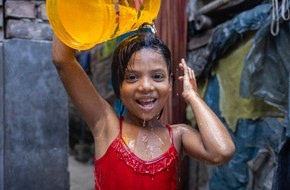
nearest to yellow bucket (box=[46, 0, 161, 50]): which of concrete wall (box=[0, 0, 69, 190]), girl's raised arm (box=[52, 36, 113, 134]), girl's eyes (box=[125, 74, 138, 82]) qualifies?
girl's raised arm (box=[52, 36, 113, 134])

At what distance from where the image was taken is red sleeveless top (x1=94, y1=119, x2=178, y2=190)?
5.60ft

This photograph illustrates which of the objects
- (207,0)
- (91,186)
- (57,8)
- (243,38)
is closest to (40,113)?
(57,8)

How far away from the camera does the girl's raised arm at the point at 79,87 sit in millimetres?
1675

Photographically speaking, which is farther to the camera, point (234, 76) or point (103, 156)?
point (234, 76)

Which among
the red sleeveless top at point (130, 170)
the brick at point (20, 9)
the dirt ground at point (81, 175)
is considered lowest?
the dirt ground at point (81, 175)

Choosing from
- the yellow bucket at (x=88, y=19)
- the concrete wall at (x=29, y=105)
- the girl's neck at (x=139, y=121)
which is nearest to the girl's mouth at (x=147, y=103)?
the girl's neck at (x=139, y=121)

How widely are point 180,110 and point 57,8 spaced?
3466 millimetres

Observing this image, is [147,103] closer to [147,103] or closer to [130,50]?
[147,103]

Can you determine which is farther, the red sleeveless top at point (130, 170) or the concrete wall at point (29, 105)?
the concrete wall at point (29, 105)

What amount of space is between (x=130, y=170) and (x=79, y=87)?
45 cm

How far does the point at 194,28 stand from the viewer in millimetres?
5336

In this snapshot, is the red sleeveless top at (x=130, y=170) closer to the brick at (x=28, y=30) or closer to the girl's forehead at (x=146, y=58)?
the girl's forehead at (x=146, y=58)

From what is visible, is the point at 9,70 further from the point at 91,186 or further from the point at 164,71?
the point at 91,186

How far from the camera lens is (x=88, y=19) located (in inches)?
63.2
